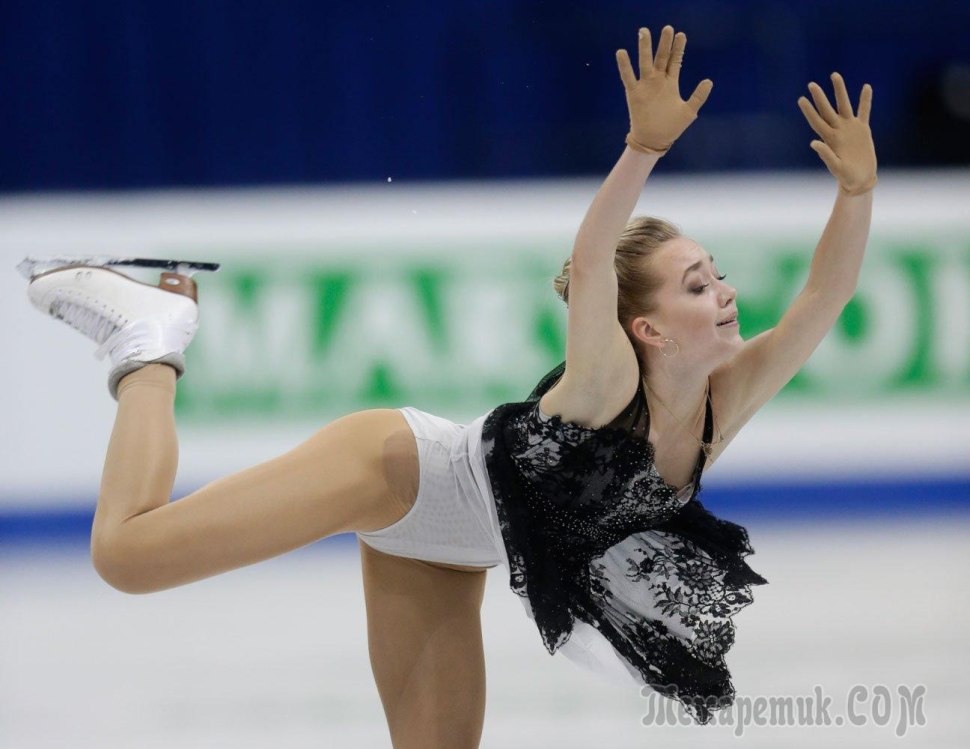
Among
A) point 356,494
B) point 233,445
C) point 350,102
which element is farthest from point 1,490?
point 356,494

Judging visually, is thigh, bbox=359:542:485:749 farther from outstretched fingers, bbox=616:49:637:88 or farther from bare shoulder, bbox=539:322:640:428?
outstretched fingers, bbox=616:49:637:88

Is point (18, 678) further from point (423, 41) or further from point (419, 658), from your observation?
point (423, 41)

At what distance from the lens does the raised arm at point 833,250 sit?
231 centimetres

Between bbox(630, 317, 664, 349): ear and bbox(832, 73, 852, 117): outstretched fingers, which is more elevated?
bbox(832, 73, 852, 117): outstretched fingers

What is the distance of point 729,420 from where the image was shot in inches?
94.0

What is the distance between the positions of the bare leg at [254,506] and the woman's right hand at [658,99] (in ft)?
2.41

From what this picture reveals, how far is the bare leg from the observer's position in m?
2.11

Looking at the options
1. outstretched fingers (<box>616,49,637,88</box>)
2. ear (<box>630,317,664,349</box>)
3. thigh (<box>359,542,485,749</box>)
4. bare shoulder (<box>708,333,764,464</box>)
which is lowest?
thigh (<box>359,542,485,749</box>)

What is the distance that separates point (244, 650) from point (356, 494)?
4.99 feet

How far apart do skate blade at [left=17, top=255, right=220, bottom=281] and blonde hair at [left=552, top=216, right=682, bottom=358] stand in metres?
0.92

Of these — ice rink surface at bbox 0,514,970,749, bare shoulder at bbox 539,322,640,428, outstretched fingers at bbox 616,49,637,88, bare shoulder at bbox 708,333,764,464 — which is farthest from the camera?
ice rink surface at bbox 0,514,970,749

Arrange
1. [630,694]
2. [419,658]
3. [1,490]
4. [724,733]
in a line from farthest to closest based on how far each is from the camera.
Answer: [1,490] → [630,694] → [724,733] → [419,658]

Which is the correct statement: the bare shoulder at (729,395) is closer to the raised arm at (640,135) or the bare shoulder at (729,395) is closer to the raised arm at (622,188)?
the raised arm at (622,188)
